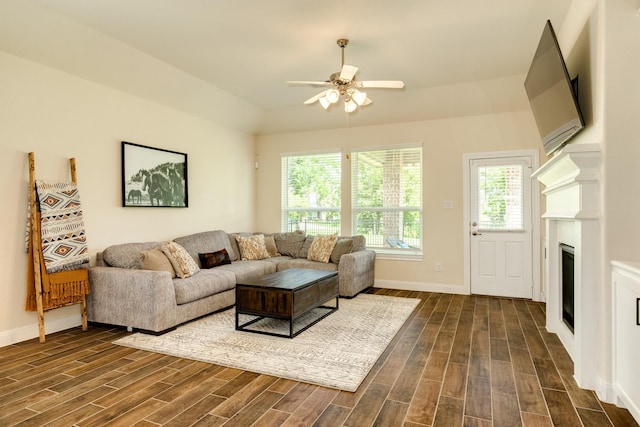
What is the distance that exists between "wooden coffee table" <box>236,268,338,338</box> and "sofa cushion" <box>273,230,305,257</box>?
5.97 feet

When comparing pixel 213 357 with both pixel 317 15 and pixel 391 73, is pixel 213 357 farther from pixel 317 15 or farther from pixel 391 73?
pixel 391 73

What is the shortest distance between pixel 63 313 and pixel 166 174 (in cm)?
194

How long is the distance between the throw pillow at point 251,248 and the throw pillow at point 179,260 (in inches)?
53.8

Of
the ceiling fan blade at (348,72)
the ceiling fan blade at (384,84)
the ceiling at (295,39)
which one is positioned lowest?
the ceiling fan blade at (384,84)

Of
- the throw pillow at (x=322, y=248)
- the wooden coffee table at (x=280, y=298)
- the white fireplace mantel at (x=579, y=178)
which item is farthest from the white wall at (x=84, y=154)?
the white fireplace mantel at (x=579, y=178)

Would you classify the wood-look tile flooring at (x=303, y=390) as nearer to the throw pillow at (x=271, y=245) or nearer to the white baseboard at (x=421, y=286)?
the white baseboard at (x=421, y=286)

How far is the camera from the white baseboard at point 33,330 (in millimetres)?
3265

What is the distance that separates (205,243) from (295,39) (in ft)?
9.10

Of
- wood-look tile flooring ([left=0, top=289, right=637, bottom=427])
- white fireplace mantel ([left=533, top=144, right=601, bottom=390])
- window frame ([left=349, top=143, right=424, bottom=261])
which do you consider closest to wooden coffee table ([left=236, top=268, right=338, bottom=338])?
wood-look tile flooring ([left=0, top=289, right=637, bottom=427])

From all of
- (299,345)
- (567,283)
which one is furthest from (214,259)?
(567,283)

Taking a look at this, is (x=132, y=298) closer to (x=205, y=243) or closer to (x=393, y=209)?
(x=205, y=243)

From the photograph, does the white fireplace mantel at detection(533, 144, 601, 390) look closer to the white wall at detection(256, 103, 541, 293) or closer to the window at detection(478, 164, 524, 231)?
the window at detection(478, 164, 524, 231)

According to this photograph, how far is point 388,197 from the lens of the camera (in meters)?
5.84

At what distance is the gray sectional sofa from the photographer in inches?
137
